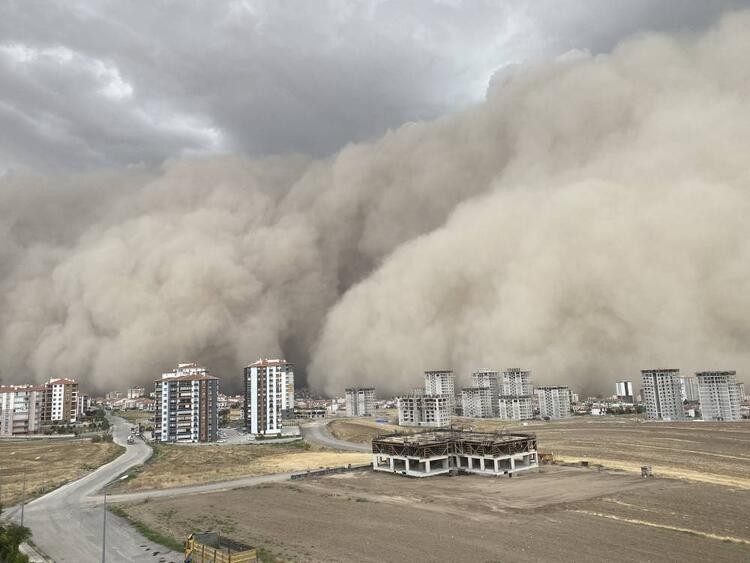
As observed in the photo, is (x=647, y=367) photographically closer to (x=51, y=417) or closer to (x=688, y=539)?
(x=688, y=539)

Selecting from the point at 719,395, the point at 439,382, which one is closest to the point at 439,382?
the point at 439,382

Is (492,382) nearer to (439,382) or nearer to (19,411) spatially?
(439,382)

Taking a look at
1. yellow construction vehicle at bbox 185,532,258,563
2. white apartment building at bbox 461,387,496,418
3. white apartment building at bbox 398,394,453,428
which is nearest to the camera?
yellow construction vehicle at bbox 185,532,258,563

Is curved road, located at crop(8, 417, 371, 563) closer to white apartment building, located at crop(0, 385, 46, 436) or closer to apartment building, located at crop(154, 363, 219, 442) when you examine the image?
apartment building, located at crop(154, 363, 219, 442)

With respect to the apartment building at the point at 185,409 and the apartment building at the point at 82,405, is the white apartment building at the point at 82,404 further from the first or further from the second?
the apartment building at the point at 185,409

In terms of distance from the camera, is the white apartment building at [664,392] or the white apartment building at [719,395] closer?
the white apartment building at [719,395]

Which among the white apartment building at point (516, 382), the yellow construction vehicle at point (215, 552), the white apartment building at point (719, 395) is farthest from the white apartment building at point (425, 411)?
the yellow construction vehicle at point (215, 552)

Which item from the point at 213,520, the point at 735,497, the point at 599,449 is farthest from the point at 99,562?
the point at 599,449

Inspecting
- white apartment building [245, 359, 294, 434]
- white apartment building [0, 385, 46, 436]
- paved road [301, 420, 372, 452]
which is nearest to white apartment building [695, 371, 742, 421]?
paved road [301, 420, 372, 452]
